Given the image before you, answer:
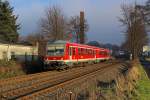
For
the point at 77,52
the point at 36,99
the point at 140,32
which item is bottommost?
the point at 36,99

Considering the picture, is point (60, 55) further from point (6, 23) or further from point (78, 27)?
point (78, 27)

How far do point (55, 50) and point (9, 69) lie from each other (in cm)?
737

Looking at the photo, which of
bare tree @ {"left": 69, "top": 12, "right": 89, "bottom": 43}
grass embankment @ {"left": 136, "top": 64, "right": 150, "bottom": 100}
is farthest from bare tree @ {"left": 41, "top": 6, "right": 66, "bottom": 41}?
grass embankment @ {"left": 136, "top": 64, "right": 150, "bottom": 100}

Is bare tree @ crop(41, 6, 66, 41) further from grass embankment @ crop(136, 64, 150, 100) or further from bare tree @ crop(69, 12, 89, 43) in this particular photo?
grass embankment @ crop(136, 64, 150, 100)

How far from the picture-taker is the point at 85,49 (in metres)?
48.0

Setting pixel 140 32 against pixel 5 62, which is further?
pixel 140 32

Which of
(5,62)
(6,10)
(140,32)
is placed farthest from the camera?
(140,32)

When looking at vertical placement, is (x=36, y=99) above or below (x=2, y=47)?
below

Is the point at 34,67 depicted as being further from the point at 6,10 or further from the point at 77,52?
the point at 6,10

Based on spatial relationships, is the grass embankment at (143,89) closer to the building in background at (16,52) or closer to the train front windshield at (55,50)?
the train front windshield at (55,50)

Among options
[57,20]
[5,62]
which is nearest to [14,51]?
[5,62]

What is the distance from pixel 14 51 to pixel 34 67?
24.6 ft

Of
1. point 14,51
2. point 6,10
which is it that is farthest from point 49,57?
point 6,10

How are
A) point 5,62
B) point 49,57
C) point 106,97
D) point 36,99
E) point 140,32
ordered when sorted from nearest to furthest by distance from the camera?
point 106,97, point 36,99, point 5,62, point 49,57, point 140,32
